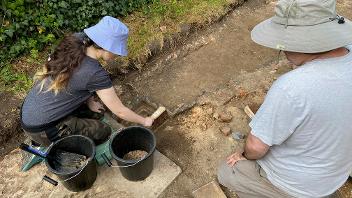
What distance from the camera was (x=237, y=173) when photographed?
3047 mm

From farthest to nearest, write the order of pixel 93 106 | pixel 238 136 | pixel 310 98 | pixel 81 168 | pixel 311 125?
pixel 238 136
pixel 93 106
pixel 81 168
pixel 311 125
pixel 310 98

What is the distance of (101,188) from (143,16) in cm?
286

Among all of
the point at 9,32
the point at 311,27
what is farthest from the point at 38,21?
the point at 311,27

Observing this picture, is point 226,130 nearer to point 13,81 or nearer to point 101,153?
point 101,153

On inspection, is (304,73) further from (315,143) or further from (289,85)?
(315,143)

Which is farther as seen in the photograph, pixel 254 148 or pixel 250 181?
pixel 250 181

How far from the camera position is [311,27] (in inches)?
84.6

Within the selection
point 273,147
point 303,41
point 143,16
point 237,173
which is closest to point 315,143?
point 273,147

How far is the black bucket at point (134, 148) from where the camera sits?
3.27 m

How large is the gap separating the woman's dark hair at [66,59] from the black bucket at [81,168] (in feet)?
1.80

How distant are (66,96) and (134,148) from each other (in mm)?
892

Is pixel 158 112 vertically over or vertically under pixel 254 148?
under

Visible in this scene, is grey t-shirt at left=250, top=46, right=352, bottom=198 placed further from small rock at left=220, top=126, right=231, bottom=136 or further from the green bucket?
the green bucket

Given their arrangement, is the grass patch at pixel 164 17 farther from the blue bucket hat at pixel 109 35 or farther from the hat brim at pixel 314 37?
the hat brim at pixel 314 37
